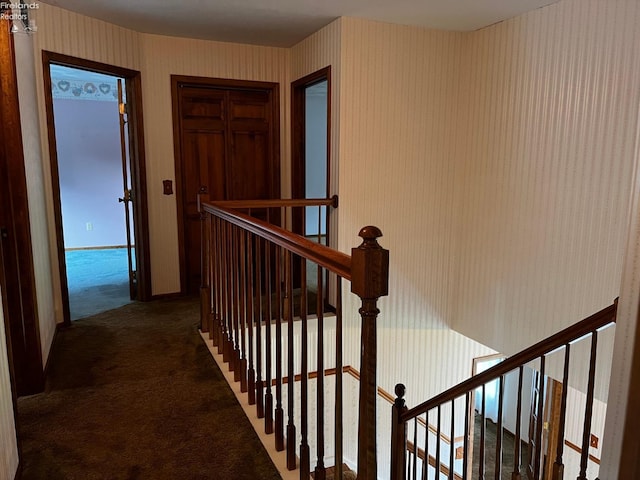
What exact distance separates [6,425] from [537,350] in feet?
6.85

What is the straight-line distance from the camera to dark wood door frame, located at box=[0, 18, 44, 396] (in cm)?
226

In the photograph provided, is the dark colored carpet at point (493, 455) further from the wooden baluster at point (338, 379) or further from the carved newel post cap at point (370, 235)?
the carved newel post cap at point (370, 235)

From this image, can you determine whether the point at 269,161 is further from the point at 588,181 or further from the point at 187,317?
the point at 588,181

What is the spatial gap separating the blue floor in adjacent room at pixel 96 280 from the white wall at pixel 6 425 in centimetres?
207

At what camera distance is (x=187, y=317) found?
12.1ft

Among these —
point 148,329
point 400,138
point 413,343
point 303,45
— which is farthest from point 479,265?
point 148,329

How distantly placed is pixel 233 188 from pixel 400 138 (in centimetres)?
160

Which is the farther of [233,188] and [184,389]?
[233,188]

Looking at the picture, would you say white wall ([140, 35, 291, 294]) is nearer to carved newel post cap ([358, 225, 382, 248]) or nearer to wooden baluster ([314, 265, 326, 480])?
wooden baluster ([314, 265, 326, 480])

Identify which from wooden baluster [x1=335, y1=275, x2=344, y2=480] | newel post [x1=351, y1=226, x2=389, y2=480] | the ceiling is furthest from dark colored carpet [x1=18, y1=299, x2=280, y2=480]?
the ceiling

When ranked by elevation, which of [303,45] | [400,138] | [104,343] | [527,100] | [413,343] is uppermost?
[303,45]

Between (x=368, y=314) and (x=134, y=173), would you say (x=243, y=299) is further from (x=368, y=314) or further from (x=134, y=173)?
(x=134, y=173)

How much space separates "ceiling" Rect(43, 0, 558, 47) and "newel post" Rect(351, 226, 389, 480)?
2.47 meters

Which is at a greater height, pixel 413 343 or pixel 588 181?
pixel 588 181
